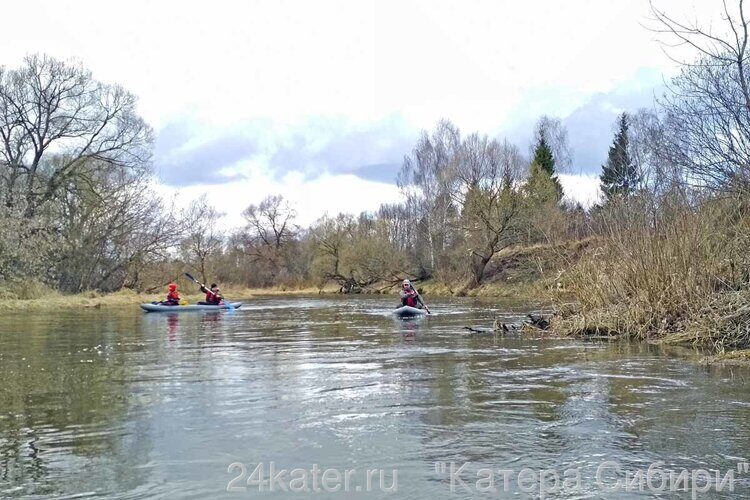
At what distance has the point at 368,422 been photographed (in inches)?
250

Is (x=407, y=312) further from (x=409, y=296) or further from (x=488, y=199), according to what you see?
(x=488, y=199)

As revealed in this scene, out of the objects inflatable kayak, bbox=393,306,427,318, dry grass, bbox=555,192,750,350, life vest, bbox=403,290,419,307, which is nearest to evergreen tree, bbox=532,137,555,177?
life vest, bbox=403,290,419,307

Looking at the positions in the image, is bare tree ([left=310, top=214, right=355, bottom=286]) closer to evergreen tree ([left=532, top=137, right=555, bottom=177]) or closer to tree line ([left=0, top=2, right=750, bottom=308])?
tree line ([left=0, top=2, right=750, bottom=308])

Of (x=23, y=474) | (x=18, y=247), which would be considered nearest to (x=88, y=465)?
(x=23, y=474)

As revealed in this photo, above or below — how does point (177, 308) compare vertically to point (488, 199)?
below

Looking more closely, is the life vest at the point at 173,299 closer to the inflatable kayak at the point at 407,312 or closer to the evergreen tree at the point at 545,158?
the inflatable kayak at the point at 407,312

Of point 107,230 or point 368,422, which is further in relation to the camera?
point 107,230

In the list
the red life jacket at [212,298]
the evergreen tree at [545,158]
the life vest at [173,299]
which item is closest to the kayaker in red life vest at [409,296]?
the red life jacket at [212,298]

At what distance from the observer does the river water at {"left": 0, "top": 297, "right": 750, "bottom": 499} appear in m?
4.64

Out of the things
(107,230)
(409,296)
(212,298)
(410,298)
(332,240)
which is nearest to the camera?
(409,296)

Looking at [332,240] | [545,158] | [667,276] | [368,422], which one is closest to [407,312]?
[667,276]

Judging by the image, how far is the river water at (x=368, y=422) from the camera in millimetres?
4637

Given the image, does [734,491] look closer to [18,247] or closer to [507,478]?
[507,478]

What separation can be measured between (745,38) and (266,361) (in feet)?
31.8
